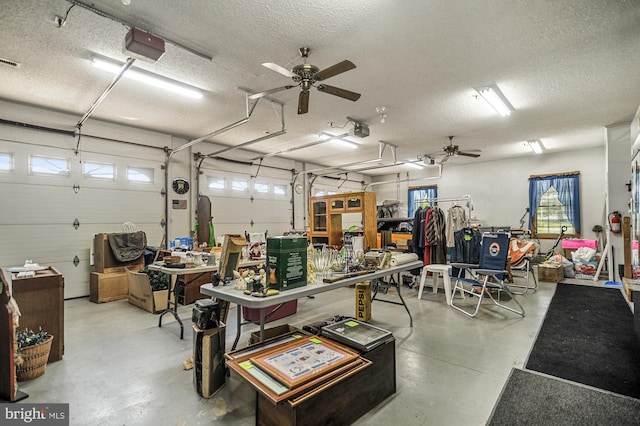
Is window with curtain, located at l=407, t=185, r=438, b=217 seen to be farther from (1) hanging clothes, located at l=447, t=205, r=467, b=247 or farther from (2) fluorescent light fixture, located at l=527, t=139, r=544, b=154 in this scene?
(1) hanging clothes, located at l=447, t=205, r=467, b=247

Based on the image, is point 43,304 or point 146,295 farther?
point 146,295

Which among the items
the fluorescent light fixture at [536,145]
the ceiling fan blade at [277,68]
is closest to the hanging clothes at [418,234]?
the ceiling fan blade at [277,68]

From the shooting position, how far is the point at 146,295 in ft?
14.8

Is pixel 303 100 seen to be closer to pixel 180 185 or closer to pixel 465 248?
pixel 465 248

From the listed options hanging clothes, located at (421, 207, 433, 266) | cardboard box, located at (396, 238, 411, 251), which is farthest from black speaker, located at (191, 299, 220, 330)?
cardboard box, located at (396, 238, 411, 251)

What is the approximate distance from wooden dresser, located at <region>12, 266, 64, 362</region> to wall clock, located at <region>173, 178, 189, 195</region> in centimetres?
387

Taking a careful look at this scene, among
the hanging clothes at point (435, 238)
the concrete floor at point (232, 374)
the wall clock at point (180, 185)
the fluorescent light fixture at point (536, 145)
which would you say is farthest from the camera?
the fluorescent light fixture at point (536, 145)

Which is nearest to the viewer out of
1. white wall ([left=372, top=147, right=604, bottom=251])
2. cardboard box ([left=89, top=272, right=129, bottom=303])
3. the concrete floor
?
the concrete floor

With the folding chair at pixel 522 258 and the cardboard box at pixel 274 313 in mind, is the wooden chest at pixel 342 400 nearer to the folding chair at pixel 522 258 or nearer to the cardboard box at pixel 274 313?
the cardboard box at pixel 274 313

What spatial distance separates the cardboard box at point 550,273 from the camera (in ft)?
20.9

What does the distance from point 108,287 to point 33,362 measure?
9.47ft

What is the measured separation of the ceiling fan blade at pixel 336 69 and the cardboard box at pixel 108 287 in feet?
15.5

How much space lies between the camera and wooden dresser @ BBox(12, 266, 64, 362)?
2760 millimetres

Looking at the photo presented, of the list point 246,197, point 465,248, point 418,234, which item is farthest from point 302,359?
point 246,197
